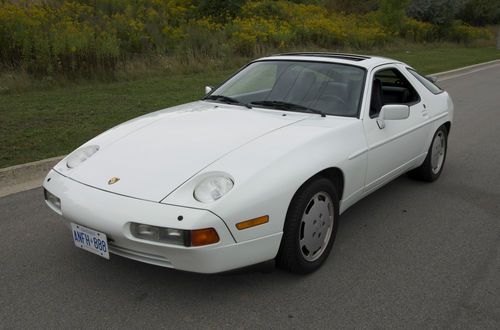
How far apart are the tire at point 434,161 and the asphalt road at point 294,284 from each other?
725 mm

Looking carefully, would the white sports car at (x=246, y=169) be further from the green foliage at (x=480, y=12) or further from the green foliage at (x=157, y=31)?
the green foliage at (x=480, y=12)

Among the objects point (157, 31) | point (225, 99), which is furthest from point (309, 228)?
point (157, 31)

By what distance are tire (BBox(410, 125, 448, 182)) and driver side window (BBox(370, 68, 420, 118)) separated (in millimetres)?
508

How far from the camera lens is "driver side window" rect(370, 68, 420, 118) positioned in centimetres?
435

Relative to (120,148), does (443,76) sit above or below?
below

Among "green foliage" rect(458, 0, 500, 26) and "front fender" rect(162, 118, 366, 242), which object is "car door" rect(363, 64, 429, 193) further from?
"green foliage" rect(458, 0, 500, 26)

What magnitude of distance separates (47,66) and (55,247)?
708 cm

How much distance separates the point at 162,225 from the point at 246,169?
0.60 metres

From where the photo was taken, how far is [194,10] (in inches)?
669

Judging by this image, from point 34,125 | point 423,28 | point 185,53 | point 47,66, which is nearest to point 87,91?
point 47,66

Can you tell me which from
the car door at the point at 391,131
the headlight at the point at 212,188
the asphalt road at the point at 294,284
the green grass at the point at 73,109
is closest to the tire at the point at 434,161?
the car door at the point at 391,131

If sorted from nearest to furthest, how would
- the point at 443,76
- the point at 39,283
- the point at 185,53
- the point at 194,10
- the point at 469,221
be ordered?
the point at 39,283 → the point at 469,221 → the point at 185,53 → the point at 443,76 → the point at 194,10

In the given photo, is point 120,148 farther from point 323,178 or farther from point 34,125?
point 34,125

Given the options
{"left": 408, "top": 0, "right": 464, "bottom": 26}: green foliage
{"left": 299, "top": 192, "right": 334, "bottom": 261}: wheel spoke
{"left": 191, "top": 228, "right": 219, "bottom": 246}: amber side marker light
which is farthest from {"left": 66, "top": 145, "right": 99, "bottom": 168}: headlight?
{"left": 408, "top": 0, "right": 464, "bottom": 26}: green foliage
